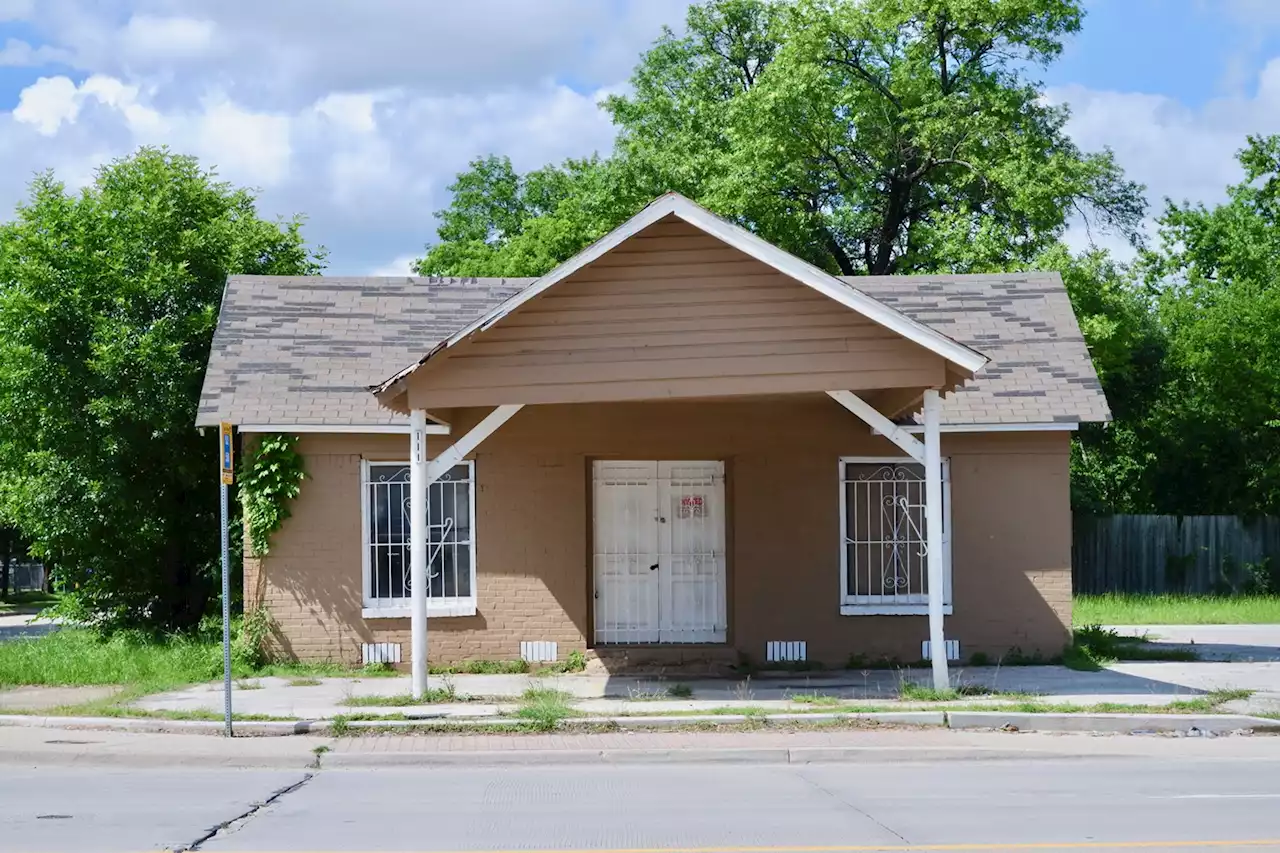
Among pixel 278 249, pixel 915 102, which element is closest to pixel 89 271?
pixel 278 249

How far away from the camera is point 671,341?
13844 millimetres

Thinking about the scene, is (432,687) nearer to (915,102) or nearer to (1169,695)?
(1169,695)

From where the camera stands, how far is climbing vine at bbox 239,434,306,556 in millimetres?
16656

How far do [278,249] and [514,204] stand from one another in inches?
1450

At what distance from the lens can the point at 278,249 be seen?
22812 millimetres

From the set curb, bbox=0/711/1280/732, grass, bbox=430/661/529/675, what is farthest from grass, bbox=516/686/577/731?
grass, bbox=430/661/529/675

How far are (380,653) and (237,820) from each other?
26.4ft

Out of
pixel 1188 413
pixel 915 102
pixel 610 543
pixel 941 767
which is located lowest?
pixel 941 767

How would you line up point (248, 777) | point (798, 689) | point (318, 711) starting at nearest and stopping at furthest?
1. point (248, 777)
2. point (318, 711)
3. point (798, 689)

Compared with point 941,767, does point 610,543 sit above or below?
above

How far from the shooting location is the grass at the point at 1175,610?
25266 millimetres

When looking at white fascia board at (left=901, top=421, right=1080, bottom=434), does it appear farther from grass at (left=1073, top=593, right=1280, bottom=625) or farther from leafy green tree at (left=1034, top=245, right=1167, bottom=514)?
leafy green tree at (left=1034, top=245, right=1167, bottom=514)

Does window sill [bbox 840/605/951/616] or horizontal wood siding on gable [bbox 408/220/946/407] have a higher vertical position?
horizontal wood siding on gable [bbox 408/220/946/407]

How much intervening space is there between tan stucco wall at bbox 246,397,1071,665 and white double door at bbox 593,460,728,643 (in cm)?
29
